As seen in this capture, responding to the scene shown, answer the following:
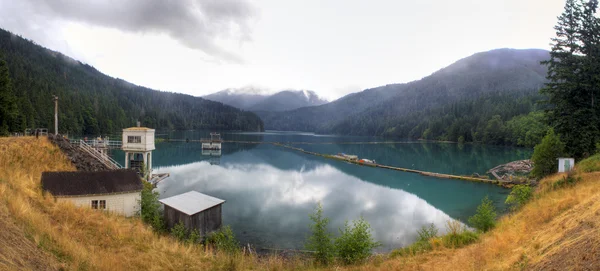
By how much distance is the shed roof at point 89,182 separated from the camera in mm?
16469

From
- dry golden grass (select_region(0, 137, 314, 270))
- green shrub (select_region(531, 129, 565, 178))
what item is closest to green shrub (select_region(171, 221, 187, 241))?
dry golden grass (select_region(0, 137, 314, 270))

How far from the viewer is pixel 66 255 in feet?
25.0

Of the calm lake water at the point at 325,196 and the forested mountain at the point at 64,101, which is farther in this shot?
the forested mountain at the point at 64,101

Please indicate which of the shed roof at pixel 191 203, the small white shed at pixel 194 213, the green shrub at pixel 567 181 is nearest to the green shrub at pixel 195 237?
the small white shed at pixel 194 213

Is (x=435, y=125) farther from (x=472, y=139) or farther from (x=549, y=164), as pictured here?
(x=549, y=164)

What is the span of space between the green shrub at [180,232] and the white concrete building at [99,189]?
4.07 meters

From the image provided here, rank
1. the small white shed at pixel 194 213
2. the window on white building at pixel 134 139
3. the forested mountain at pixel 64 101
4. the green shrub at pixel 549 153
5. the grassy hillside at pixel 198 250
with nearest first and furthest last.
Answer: the grassy hillside at pixel 198 250
the small white shed at pixel 194 213
the green shrub at pixel 549 153
the window on white building at pixel 134 139
the forested mountain at pixel 64 101

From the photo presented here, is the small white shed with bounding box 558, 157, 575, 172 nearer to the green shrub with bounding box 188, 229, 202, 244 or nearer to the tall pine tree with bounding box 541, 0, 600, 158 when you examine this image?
the tall pine tree with bounding box 541, 0, 600, 158

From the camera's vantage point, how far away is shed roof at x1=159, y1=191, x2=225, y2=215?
17.7 metres

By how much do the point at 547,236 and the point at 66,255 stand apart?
1292cm

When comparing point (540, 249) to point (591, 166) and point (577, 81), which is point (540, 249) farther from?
point (577, 81)

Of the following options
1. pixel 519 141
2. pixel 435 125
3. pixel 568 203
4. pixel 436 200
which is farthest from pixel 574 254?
pixel 435 125

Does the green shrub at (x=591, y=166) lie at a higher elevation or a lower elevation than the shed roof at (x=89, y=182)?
higher

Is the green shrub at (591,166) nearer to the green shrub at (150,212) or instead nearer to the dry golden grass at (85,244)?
the dry golden grass at (85,244)
